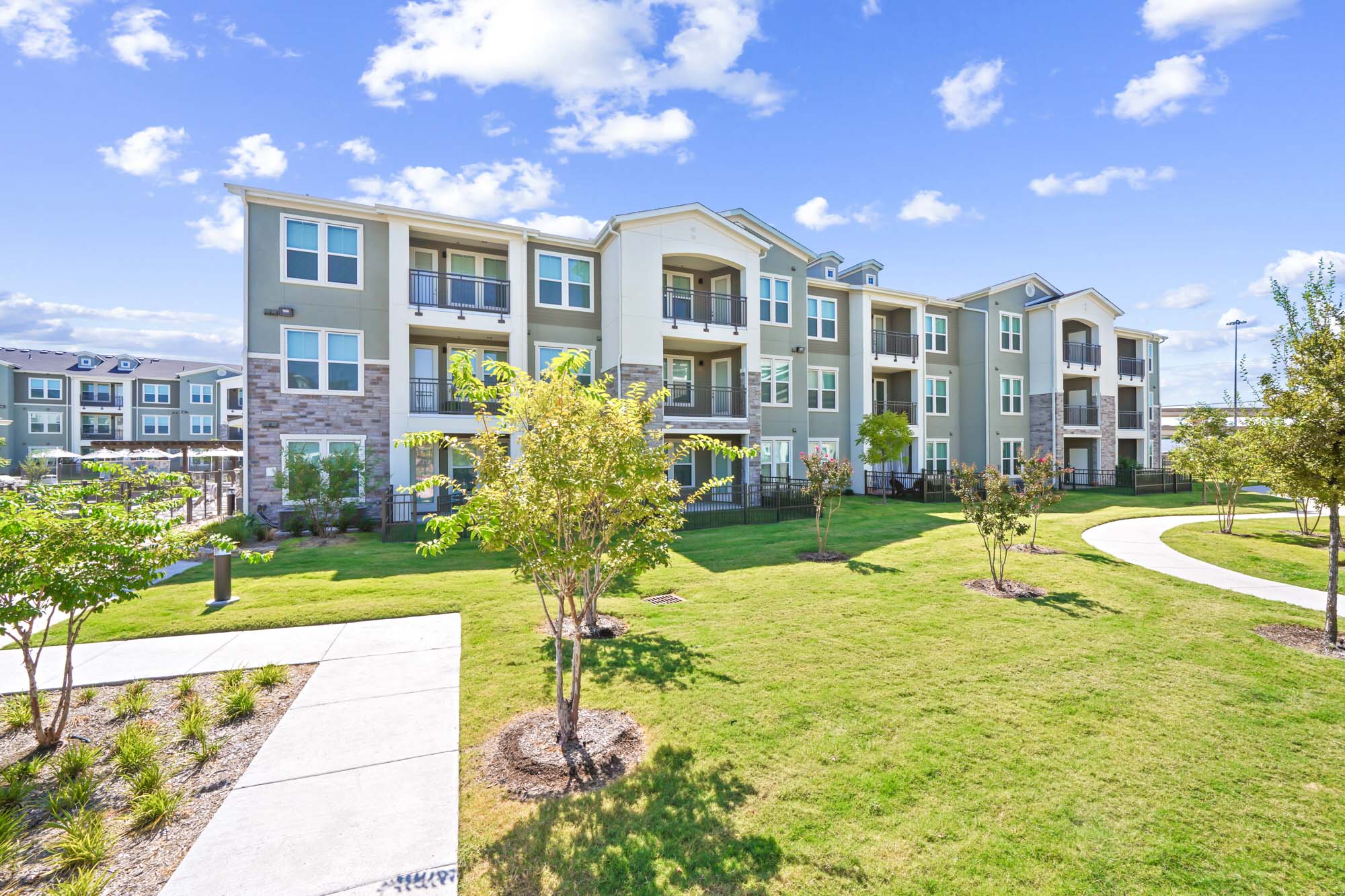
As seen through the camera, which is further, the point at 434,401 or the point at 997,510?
the point at 434,401

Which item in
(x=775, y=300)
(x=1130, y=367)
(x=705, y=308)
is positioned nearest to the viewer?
(x=705, y=308)

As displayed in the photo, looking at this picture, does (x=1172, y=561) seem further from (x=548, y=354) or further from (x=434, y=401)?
(x=434, y=401)

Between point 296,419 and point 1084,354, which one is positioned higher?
point 1084,354

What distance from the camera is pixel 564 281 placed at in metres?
19.7

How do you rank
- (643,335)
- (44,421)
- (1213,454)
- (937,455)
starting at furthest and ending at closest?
(44,421), (937,455), (643,335), (1213,454)

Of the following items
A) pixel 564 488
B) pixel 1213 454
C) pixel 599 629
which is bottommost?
pixel 599 629

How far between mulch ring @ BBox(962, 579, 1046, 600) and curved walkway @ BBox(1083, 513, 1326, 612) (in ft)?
10.1

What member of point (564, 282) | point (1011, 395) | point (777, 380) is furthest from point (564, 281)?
point (1011, 395)

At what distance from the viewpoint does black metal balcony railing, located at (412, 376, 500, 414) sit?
18484mm

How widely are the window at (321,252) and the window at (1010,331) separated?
92.6 feet

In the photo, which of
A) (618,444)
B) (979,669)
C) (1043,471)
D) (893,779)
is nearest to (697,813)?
(893,779)

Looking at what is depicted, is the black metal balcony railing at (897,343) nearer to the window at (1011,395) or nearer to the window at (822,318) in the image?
the window at (822,318)

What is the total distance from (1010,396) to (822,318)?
38.7 feet

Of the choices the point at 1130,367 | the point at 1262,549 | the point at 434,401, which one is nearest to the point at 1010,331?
the point at 1130,367
